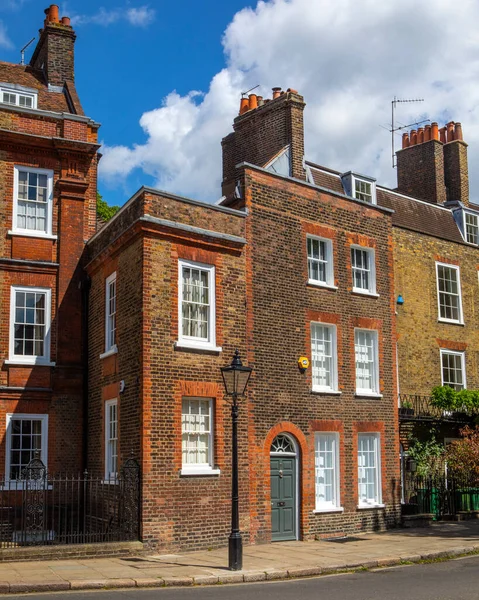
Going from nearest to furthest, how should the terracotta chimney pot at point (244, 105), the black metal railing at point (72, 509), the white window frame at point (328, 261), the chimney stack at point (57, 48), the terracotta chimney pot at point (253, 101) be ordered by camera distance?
the black metal railing at point (72, 509), the white window frame at point (328, 261), the chimney stack at point (57, 48), the terracotta chimney pot at point (253, 101), the terracotta chimney pot at point (244, 105)

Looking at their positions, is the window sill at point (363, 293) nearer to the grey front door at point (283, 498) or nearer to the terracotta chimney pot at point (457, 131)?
the grey front door at point (283, 498)

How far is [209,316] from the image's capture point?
18109 millimetres

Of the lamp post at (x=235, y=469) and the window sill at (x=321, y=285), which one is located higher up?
the window sill at (x=321, y=285)

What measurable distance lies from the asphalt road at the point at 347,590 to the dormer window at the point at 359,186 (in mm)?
14412

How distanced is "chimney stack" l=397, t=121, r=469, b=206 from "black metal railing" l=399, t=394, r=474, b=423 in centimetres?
929

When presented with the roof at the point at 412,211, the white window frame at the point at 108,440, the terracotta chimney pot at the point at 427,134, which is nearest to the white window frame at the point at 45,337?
the white window frame at the point at 108,440

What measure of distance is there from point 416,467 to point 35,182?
1458cm

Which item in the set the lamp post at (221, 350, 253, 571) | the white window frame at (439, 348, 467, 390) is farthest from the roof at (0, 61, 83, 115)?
the white window frame at (439, 348, 467, 390)

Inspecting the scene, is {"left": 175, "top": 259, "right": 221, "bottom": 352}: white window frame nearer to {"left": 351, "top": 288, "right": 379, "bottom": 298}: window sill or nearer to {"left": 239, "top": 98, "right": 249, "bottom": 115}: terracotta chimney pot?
{"left": 351, "top": 288, "right": 379, "bottom": 298}: window sill

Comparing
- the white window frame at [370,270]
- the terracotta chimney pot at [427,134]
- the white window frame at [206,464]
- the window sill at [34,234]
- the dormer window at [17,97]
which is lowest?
the white window frame at [206,464]

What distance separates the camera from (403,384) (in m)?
25.1

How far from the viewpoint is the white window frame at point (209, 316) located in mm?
17469

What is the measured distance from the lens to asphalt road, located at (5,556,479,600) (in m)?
11.3

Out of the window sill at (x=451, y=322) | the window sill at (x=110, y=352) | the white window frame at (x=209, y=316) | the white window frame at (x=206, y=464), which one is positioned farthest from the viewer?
the window sill at (x=451, y=322)
